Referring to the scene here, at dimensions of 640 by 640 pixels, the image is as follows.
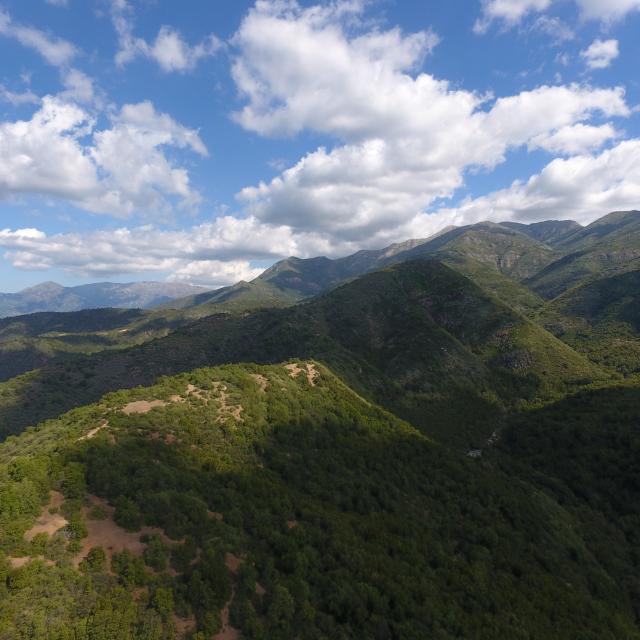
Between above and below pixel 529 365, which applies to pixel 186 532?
above

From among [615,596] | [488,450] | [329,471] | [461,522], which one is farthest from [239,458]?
[488,450]

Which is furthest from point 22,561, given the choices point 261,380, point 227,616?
point 261,380

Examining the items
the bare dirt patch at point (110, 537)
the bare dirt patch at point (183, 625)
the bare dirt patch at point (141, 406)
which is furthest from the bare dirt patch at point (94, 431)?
the bare dirt patch at point (183, 625)

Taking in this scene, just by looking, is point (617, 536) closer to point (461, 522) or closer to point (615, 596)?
point (615, 596)

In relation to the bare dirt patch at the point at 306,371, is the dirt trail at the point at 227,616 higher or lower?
lower

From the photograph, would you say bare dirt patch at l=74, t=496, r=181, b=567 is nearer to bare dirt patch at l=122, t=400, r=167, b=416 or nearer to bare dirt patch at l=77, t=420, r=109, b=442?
bare dirt patch at l=77, t=420, r=109, b=442

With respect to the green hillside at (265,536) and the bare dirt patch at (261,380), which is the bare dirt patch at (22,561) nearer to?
the green hillside at (265,536)
